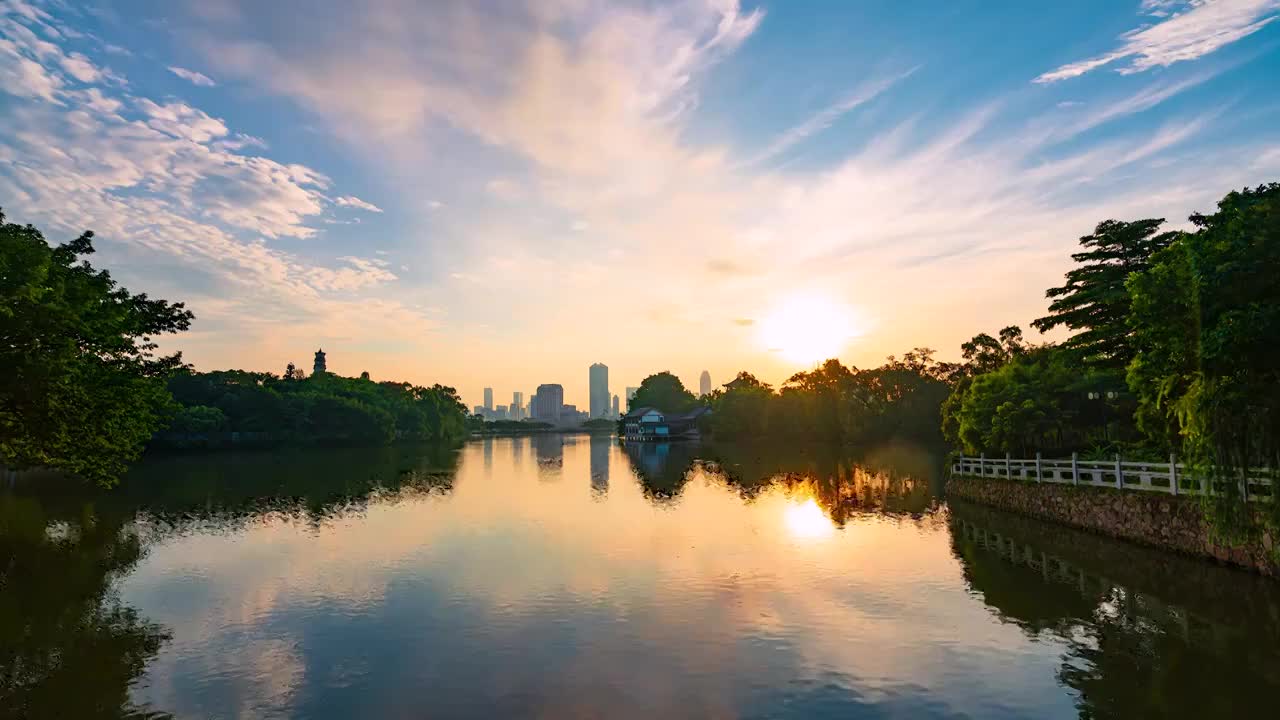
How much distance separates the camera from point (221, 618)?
61.2 feet

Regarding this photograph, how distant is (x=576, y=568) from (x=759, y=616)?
8.57m

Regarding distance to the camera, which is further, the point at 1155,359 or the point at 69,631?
the point at 1155,359

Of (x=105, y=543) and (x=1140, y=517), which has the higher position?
Answer: (x=1140, y=517)

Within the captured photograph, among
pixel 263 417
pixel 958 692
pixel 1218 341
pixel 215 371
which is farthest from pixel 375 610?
pixel 215 371

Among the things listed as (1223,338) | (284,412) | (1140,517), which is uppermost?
(1223,338)

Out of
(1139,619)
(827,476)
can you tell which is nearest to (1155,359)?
(1139,619)

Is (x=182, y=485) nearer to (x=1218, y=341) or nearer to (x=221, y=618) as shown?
(x=221, y=618)

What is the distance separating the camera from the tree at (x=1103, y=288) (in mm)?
35500

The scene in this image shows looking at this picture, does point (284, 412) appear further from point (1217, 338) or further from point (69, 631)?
point (1217, 338)

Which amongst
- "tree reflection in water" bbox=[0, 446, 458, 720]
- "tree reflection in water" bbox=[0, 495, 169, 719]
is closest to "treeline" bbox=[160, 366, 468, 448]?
"tree reflection in water" bbox=[0, 446, 458, 720]

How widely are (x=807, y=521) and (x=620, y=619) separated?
1911 centimetres

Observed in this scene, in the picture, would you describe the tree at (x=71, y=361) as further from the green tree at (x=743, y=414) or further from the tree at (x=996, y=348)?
the green tree at (x=743, y=414)

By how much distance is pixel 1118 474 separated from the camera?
26.3 meters

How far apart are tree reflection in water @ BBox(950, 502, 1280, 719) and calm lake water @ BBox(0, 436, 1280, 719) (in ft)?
0.28
